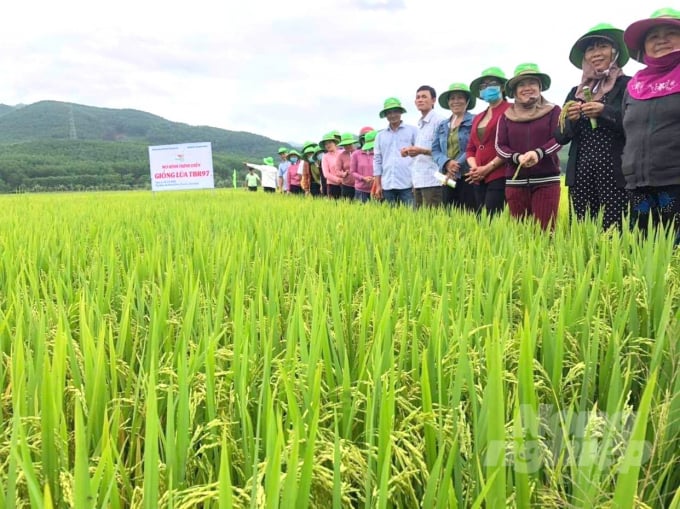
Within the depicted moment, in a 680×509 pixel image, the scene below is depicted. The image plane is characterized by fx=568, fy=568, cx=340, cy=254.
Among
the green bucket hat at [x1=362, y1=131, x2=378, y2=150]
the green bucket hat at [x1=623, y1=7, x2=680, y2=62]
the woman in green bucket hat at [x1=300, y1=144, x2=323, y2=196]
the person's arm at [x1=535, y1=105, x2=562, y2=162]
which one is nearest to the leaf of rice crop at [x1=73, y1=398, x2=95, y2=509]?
the green bucket hat at [x1=623, y1=7, x2=680, y2=62]

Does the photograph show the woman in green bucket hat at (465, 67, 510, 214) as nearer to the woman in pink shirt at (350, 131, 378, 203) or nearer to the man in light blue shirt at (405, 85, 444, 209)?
the man in light blue shirt at (405, 85, 444, 209)

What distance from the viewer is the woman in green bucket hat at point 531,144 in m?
3.08

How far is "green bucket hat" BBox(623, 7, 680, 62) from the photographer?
2156mm

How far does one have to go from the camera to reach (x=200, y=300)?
53.1 inches

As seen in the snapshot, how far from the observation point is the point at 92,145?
2376 inches

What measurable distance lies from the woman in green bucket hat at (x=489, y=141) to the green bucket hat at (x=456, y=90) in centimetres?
24

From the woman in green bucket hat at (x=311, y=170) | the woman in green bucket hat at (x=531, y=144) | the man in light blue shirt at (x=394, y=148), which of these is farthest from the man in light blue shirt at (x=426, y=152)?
the woman in green bucket hat at (x=311, y=170)

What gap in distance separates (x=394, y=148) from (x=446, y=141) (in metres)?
0.87

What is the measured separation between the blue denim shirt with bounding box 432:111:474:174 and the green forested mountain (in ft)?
116

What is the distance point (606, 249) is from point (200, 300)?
3.82 feet

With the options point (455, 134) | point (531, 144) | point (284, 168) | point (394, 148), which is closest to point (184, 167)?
point (284, 168)

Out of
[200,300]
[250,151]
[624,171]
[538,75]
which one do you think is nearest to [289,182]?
[538,75]

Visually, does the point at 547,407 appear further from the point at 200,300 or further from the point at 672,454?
the point at 200,300

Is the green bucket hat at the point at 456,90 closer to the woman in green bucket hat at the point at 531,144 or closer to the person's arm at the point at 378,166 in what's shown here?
the woman in green bucket hat at the point at 531,144
